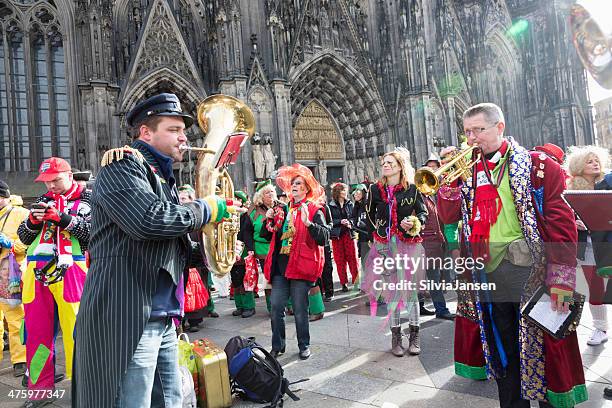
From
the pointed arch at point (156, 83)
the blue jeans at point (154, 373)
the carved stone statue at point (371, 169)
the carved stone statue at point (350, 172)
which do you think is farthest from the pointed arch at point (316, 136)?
Answer: the blue jeans at point (154, 373)

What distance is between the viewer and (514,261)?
2582 mm

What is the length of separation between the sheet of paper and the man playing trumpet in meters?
0.04

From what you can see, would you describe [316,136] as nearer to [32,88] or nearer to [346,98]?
[346,98]

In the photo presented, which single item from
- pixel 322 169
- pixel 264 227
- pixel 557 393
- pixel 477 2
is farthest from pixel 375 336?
pixel 477 2

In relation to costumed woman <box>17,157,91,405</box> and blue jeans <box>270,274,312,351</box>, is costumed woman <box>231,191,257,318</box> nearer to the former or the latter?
blue jeans <box>270,274,312,351</box>

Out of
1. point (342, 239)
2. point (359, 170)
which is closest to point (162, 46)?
point (359, 170)

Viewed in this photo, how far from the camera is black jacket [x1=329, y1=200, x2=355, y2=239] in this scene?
7.79 m

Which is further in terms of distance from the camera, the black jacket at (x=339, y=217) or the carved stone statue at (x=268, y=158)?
the carved stone statue at (x=268, y=158)

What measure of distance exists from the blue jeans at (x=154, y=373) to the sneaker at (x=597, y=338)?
403cm

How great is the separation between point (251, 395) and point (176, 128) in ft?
7.69

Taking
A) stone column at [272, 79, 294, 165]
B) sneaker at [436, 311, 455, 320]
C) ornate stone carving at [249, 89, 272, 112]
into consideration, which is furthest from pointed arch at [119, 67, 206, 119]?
sneaker at [436, 311, 455, 320]

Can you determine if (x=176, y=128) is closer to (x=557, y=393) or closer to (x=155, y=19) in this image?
(x=557, y=393)

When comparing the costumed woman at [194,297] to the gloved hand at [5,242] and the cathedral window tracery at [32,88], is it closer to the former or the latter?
the gloved hand at [5,242]

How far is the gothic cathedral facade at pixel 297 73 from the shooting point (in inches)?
543
